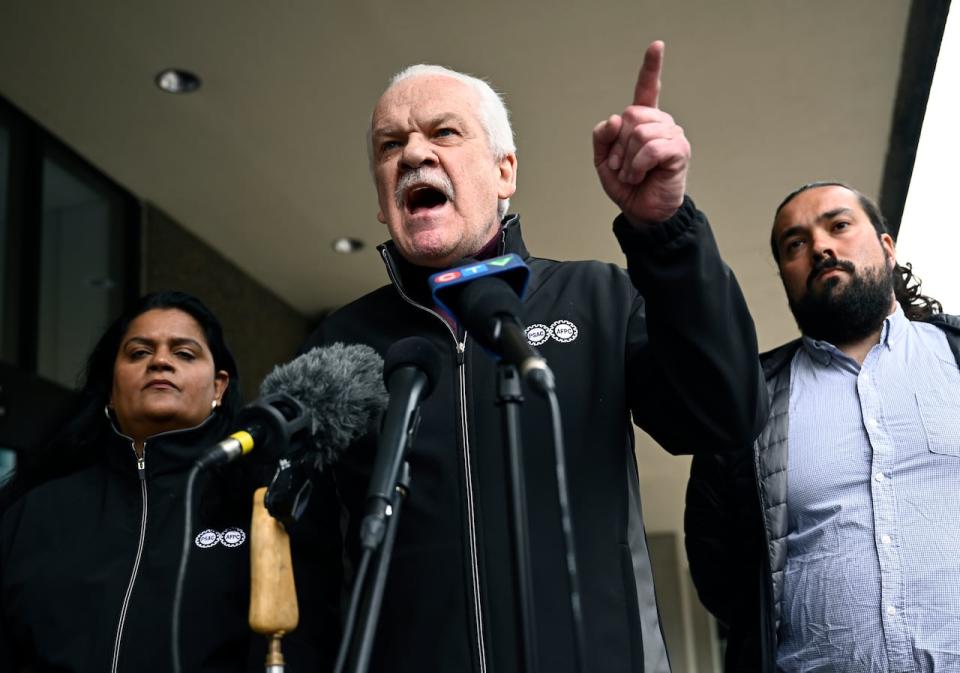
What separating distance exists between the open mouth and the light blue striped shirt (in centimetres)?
94

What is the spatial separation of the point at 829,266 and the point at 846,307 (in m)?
0.11

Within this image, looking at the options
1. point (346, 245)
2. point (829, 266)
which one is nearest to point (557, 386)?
point (829, 266)

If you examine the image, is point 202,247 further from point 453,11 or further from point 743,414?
point 743,414

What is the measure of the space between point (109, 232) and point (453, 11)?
7.75 ft

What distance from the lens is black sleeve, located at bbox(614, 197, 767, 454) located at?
59.2 inches

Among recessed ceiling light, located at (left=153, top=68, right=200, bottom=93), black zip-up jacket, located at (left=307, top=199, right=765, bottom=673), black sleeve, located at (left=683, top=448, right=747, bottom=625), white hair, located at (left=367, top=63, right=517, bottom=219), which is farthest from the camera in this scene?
recessed ceiling light, located at (left=153, top=68, right=200, bottom=93)

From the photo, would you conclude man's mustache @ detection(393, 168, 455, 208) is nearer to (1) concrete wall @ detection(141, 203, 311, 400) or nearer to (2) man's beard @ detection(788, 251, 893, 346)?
(2) man's beard @ detection(788, 251, 893, 346)

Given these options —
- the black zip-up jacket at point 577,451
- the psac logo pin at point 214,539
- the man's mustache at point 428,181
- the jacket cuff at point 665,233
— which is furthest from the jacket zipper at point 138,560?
the jacket cuff at point 665,233

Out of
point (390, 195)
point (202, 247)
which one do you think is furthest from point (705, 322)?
point (202, 247)

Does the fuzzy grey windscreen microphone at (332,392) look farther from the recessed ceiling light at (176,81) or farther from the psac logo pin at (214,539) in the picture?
the recessed ceiling light at (176,81)

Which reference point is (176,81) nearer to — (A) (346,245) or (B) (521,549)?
(A) (346,245)

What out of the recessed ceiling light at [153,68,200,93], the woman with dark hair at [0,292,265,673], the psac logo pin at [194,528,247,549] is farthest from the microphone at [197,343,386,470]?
the recessed ceiling light at [153,68,200,93]

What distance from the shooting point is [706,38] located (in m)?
4.94

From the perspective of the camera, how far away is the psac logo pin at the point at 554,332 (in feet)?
5.88
